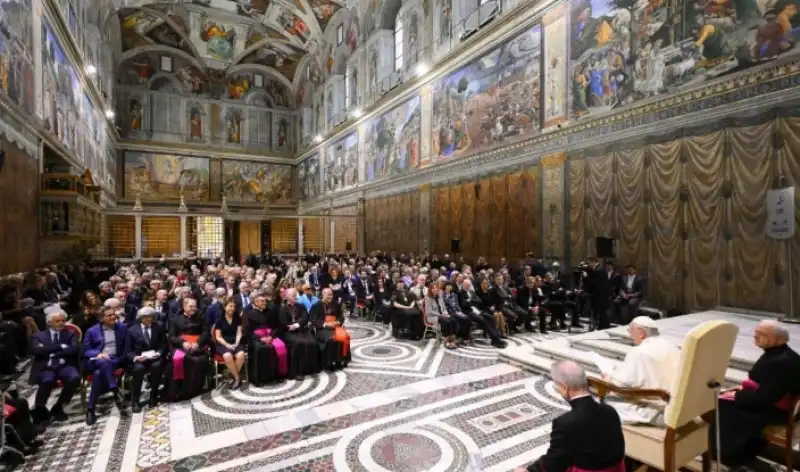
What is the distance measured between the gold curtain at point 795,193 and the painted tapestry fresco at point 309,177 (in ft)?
79.9

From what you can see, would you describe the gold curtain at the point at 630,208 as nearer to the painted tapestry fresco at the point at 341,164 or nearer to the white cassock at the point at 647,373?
the white cassock at the point at 647,373

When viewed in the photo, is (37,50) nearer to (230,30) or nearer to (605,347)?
(605,347)

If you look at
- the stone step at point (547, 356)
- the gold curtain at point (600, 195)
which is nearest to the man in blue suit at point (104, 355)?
the stone step at point (547, 356)

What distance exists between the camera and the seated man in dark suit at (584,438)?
222 cm

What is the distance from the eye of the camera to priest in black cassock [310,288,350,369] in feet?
20.9

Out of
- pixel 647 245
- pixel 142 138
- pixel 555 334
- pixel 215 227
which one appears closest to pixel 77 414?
pixel 555 334

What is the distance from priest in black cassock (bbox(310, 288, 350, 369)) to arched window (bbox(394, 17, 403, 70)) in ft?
49.3

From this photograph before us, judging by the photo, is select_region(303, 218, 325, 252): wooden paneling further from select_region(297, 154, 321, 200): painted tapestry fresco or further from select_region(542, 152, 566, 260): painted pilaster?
select_region(542, 152, 566, 260): painted pilaster

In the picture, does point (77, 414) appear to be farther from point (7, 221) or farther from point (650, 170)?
point (650, 170)

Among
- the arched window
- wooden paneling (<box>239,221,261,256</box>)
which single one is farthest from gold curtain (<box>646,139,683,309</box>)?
wooden paneling (<box>239,221,261,256</box>)

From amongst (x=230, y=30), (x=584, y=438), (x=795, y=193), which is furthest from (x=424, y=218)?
(x=230, y=30)

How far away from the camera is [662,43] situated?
8719mm

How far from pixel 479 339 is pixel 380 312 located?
305 centimetres

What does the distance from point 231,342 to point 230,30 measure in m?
26.6
